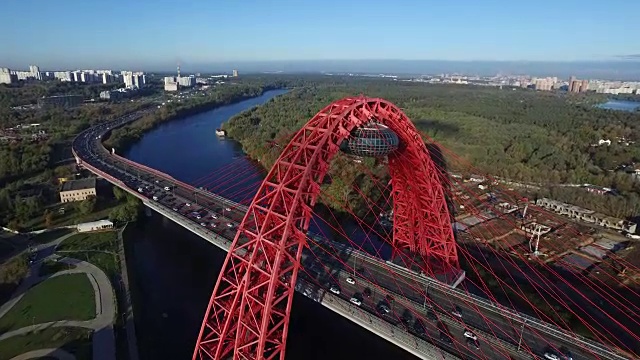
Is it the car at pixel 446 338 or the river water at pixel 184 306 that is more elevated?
the car at pixel 446 338

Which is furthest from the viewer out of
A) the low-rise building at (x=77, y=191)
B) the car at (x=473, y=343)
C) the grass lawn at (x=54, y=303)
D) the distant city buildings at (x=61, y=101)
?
the distant city buildings at (x=61, y=101)

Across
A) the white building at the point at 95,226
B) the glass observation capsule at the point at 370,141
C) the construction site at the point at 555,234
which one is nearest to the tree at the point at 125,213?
the white building at the point at 95,226

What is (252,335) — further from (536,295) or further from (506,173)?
(506,173)

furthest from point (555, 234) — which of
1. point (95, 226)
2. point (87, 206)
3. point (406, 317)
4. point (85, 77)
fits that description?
point (85, 77)

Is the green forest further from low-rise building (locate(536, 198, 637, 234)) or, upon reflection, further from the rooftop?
the rooftop

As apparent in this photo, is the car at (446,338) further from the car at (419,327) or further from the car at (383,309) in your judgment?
the car at (383,309)

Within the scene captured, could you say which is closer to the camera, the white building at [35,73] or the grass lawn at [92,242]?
the grass lawn at [92,242]

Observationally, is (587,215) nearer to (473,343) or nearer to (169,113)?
(473,343)
